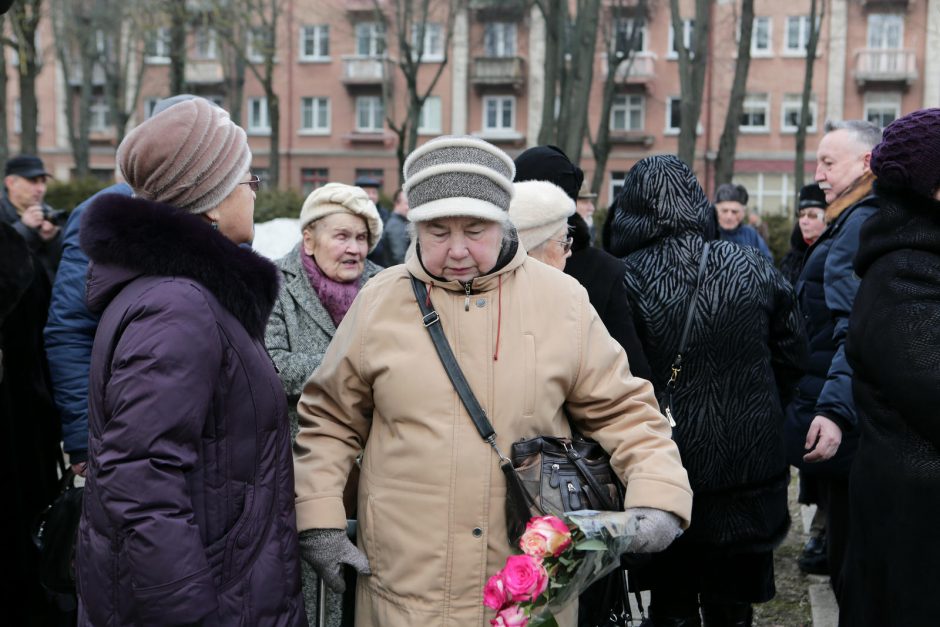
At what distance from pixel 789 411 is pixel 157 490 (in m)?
3.29

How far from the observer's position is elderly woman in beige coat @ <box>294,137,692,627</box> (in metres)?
2.68

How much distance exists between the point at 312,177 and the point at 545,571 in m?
47.5

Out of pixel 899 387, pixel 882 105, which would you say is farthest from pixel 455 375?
pixel 882 105

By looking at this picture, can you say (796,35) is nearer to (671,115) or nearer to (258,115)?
(671,115)

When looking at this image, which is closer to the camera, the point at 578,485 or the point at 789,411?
the point at 578,485

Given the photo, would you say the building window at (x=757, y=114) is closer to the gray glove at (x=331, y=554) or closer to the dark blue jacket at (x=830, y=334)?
the dark blue jacket at (x=830, y=334)

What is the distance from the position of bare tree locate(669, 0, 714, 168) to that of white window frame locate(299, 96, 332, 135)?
3013 cm

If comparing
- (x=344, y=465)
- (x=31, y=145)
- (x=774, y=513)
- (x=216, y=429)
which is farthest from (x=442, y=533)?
(x=31, y=145)

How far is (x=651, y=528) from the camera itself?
8.60 ft

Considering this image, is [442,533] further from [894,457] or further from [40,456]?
[40,456]

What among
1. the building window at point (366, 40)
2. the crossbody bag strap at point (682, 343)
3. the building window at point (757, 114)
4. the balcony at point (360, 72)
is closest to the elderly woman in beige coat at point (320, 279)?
the crossbody bag strap at point (682, 343)

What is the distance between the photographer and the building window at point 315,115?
159ft

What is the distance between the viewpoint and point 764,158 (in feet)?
146

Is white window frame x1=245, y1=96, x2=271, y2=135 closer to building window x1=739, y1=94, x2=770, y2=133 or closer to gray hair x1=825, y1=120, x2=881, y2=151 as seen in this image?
building window x1=739, y1=94, x2=770, y2=133
